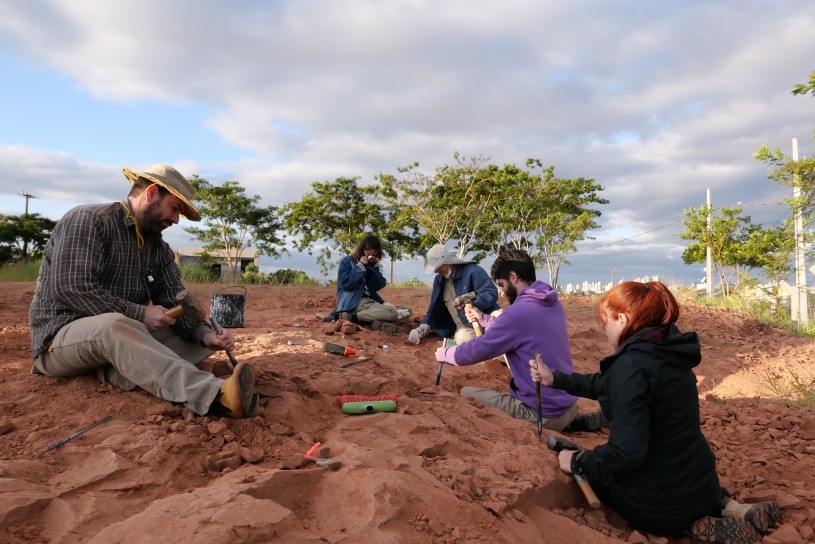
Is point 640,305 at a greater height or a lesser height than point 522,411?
greater

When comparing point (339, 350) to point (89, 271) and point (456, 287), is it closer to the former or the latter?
point (456, 287)

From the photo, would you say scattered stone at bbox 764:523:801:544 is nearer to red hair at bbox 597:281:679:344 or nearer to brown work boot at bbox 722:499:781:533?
brown work boot at bbox 722:499:781:533

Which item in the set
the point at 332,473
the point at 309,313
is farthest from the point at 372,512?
the point at 309,313

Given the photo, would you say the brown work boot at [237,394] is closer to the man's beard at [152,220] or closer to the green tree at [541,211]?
the man's beard at [152,220]

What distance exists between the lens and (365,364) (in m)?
4.63

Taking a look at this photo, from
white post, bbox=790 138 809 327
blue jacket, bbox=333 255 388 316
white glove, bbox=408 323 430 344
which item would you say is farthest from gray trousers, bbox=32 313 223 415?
white post, bbox=790 138 809 327

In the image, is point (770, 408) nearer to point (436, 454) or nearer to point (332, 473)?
point (436, 454)

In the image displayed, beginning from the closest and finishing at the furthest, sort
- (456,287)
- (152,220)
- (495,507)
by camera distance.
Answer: (495,507), (152,220), (456,287)

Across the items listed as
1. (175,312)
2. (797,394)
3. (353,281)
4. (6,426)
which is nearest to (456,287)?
(353,281)

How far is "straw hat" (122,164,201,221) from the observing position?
3.18m

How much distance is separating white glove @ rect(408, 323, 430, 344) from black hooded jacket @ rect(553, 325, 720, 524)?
4170 millimetres

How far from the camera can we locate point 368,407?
323 centimetres

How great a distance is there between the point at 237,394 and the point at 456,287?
3.87 meters

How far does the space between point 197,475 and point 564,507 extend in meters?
1.64
